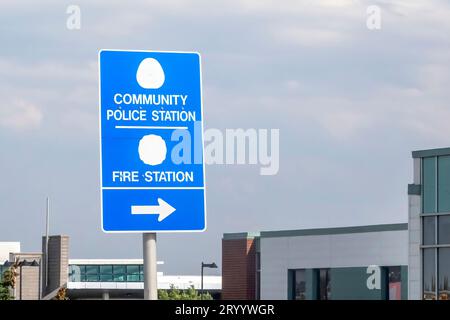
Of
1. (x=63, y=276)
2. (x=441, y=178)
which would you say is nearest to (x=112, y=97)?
(x=441, y=178)

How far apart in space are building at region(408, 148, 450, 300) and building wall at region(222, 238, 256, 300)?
25.2 metres

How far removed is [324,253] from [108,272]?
42.9 m

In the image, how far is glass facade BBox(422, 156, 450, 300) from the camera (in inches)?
1657

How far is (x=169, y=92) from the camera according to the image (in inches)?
287

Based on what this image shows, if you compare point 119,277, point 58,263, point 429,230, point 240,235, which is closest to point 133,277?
point 119,277

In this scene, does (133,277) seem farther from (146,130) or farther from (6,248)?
(146,130)

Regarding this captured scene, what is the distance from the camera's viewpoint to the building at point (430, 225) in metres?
42.1

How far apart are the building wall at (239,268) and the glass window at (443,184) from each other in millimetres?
27886

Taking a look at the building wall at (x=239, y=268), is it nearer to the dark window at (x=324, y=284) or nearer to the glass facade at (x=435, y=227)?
the dark window at (x=324, y=284)

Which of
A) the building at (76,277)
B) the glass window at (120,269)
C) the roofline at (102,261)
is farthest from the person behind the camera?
the glass window at (120,269)

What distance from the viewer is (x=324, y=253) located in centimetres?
5803

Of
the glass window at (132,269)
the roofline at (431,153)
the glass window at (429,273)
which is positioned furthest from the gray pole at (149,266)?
the glass window at (132,269)

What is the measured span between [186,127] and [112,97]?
511 millimetres
